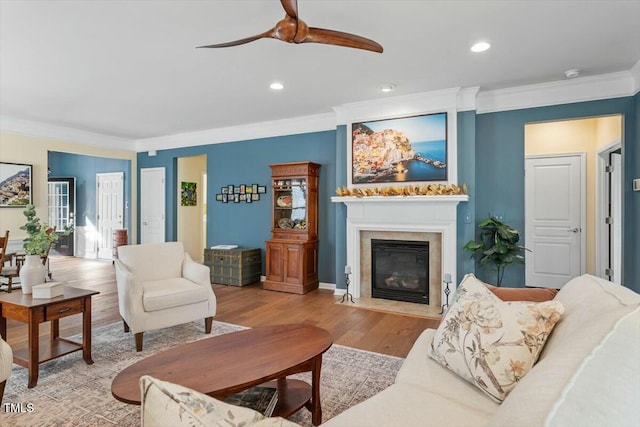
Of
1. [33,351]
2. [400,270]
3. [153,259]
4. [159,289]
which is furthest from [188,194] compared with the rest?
[33,351]

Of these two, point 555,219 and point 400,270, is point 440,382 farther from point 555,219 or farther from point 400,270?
point 555,219

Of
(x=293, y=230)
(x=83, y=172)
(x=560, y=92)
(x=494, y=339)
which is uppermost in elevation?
(x=560, y=92)

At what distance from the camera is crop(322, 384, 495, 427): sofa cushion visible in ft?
3.97

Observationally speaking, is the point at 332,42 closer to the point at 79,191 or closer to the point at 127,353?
the point at 127,353

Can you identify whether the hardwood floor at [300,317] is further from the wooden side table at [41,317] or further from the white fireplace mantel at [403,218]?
the white fireplace mantel at [403,218]

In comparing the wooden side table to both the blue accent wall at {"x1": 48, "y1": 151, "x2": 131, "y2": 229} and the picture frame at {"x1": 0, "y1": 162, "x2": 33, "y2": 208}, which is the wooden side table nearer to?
the picture frame at {"x1": 0, "y1": 162, "x2": 33, "y2": 208}

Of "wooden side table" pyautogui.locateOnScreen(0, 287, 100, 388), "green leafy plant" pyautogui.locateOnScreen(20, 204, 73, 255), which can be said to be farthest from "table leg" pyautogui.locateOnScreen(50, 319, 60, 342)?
"green leafy plant" pyautogui.locateOnScreen(20, 204, 73, 255)

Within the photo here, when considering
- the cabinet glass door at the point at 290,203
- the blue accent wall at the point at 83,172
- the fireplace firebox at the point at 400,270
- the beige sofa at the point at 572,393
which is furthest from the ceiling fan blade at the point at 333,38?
the blue accent wall at the point at 83,172

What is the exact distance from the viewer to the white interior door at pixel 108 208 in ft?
26.7

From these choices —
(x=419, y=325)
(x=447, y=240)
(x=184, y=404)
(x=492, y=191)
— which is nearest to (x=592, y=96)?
(x=492, y=191)

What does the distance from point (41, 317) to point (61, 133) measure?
5098 mm

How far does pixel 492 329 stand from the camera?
1.42 meters

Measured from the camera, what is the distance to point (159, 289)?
328 centimetres

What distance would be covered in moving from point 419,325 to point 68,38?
4238 mm
